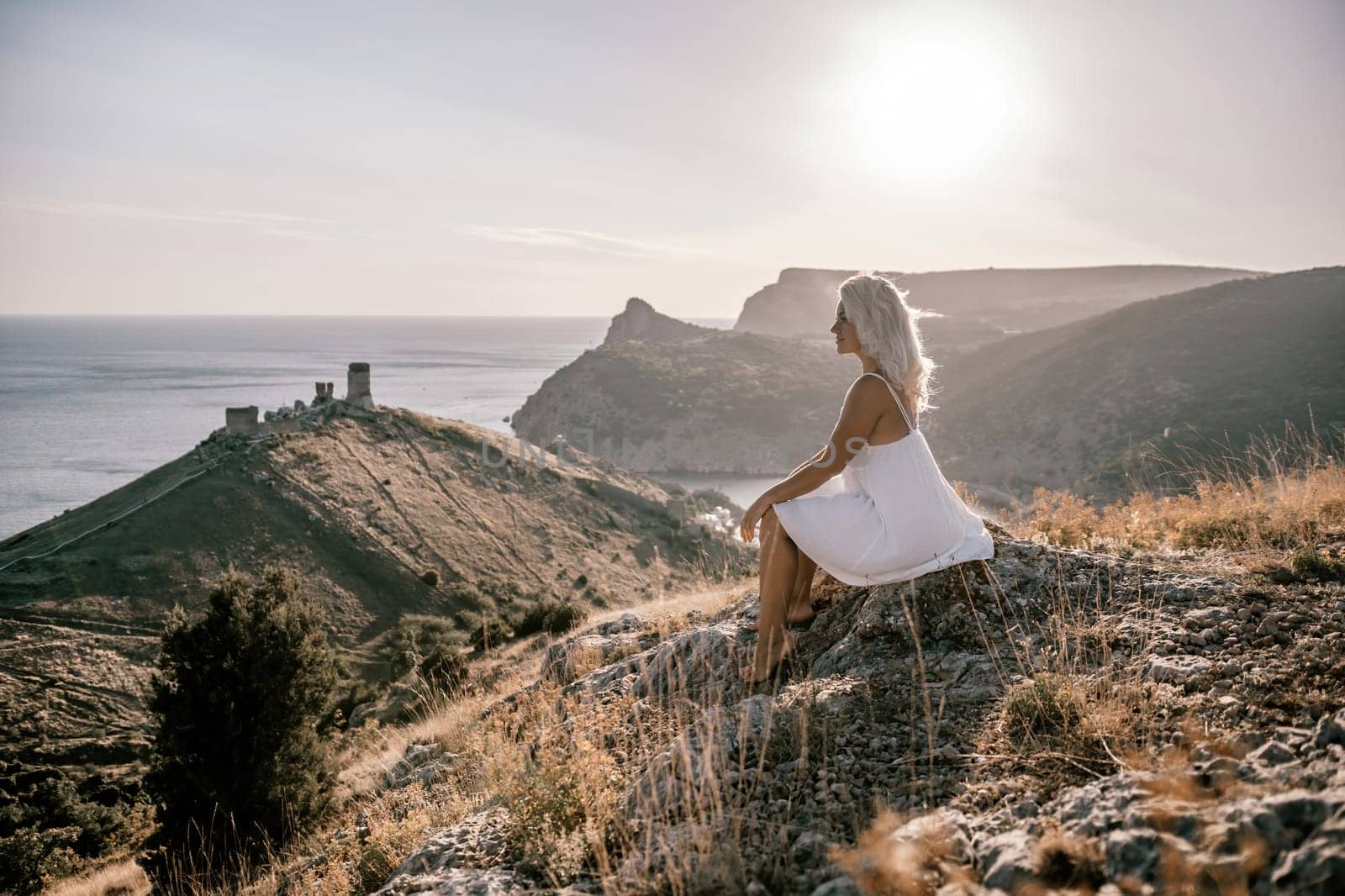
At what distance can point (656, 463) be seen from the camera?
4269 inches

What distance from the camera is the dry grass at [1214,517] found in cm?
531

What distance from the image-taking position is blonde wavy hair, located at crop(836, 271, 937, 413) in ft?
13.9

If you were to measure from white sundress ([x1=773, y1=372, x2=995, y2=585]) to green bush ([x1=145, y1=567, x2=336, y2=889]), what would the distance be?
993cm

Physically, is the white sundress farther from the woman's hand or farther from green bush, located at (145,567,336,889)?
green bush, located at (145,567,336,889)

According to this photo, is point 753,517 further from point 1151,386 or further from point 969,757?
point 1151,386

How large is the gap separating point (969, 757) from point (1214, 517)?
4221mm

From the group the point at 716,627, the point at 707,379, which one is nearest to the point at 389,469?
the point at 716,627

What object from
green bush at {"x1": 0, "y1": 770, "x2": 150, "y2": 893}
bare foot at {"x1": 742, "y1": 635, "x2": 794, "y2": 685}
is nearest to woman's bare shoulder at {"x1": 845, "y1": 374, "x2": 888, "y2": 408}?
bare foot at {"x1": 742, "y1": 635, "x2": 794, "y2": 685}

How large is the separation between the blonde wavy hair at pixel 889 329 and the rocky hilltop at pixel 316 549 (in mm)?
14092

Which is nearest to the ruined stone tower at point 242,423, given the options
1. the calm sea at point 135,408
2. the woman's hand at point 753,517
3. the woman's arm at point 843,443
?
the calm sea at point 135,408

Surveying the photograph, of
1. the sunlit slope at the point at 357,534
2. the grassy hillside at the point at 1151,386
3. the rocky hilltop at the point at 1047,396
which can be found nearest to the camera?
the sunlit slope at the point at 357,534

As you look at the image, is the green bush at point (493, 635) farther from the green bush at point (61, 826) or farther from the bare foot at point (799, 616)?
the bare foot at point (799, 616)

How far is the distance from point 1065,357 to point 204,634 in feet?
278

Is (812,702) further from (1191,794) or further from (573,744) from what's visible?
(1191,794)
